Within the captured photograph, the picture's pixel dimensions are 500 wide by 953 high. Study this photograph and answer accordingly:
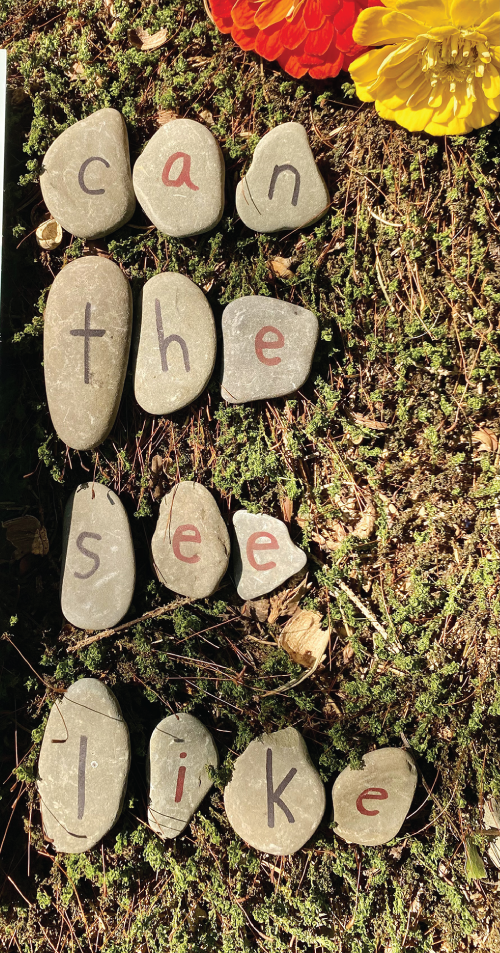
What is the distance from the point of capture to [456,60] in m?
1.54

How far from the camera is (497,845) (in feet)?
5.74

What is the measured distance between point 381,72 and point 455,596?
1.36 metres

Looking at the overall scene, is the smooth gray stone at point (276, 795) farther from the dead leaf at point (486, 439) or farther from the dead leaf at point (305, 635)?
the dead leaf at point (486, 439)

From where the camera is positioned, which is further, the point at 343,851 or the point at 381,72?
the point at 343,851

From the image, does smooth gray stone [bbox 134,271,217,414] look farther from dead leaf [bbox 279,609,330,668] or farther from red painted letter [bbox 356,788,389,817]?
red painted letter [bbox 356,788,389,817]

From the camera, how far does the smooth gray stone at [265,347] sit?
5.57ft

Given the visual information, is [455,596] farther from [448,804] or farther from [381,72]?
[381,72]

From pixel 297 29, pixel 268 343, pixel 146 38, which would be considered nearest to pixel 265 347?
pixel 268 343

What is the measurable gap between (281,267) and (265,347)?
237 millimetres

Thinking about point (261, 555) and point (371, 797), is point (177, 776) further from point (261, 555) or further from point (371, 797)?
point (261, 555)

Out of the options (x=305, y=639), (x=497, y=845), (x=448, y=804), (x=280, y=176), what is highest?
(x=280, y=176)

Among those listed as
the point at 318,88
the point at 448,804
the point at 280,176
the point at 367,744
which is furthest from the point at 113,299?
the point at 448,804

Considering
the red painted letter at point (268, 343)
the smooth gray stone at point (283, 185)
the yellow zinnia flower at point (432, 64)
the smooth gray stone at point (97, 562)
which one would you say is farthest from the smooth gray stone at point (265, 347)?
the yellow zinnia flower at point (432, 64)

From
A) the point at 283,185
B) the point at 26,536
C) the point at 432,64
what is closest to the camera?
the point at 432,64
